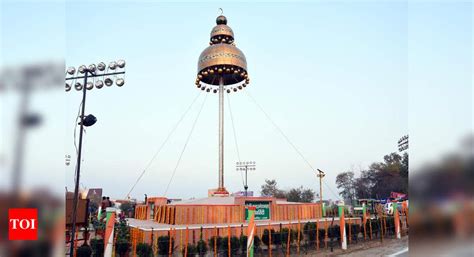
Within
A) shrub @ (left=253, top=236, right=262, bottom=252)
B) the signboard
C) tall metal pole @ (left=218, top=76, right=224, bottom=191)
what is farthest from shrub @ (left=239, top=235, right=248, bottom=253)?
tall metal pole @ (left=218, top=76, right=224, bottom=191)

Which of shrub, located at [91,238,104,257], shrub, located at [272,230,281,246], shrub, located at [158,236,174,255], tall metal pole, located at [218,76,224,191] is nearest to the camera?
shrub, located at [91,238,104,257]

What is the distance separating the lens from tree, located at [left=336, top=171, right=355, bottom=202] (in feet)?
229

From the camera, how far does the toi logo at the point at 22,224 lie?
211 centimetres

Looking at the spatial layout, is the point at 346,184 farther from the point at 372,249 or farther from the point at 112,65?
the point at 112,65

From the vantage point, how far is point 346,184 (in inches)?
2810

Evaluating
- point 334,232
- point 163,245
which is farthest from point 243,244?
point 334,232

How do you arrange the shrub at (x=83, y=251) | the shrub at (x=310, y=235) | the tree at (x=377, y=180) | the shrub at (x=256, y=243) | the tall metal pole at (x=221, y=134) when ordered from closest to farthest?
the shrub at (x=83, y=251), the shrub at (x=256, y=243), the shrub at (x=310, y=235), the tall metal pole at (x=221, y=134), the tree at (x=377, y=180)

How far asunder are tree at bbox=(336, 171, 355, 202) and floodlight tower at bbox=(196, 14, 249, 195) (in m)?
52.0

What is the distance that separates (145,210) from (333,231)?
12.6 metres

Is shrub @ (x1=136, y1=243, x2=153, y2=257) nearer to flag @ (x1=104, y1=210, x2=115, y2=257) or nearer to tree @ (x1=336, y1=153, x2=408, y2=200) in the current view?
flag @ (x1=104, y1=210, x2=115, y2=257)

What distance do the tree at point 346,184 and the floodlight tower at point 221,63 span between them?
52.0 m

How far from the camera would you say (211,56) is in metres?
23.7

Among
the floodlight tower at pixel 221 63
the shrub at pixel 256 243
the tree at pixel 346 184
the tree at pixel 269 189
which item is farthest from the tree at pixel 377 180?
the shrub at pixel 256 243

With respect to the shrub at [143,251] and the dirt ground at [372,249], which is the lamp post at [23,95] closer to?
the shrub at [143,251]
